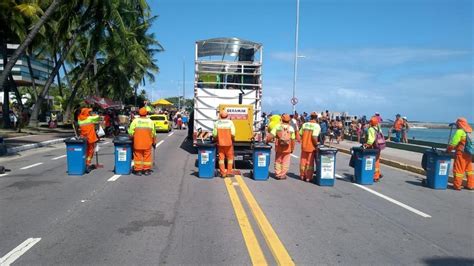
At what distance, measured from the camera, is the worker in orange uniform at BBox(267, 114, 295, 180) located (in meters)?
11.8

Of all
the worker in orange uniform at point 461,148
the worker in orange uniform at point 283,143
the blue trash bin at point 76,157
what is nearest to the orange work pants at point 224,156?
the worker in orange uniform at point 283,143

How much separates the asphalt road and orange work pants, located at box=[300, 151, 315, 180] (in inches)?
10.4

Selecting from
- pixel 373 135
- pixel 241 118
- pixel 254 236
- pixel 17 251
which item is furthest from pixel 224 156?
pixel 17 251

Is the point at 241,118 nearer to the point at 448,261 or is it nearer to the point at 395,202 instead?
the point at 395,202

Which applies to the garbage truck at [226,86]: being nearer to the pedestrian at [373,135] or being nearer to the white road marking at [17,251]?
the pedestrian at [373,135]

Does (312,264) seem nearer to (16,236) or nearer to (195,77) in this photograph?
(16,236)

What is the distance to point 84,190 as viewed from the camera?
10039 mm

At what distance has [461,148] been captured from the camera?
1144cm

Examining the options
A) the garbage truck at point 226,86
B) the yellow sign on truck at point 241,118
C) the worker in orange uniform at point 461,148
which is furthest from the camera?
the garbage truck at point 226,86

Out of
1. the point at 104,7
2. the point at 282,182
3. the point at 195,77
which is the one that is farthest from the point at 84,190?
the point at 104,7

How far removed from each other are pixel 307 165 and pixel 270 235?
5.61 m

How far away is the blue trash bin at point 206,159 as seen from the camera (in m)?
12.0

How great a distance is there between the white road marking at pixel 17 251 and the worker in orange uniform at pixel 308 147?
7330mm

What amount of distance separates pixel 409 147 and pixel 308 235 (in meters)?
17.4
